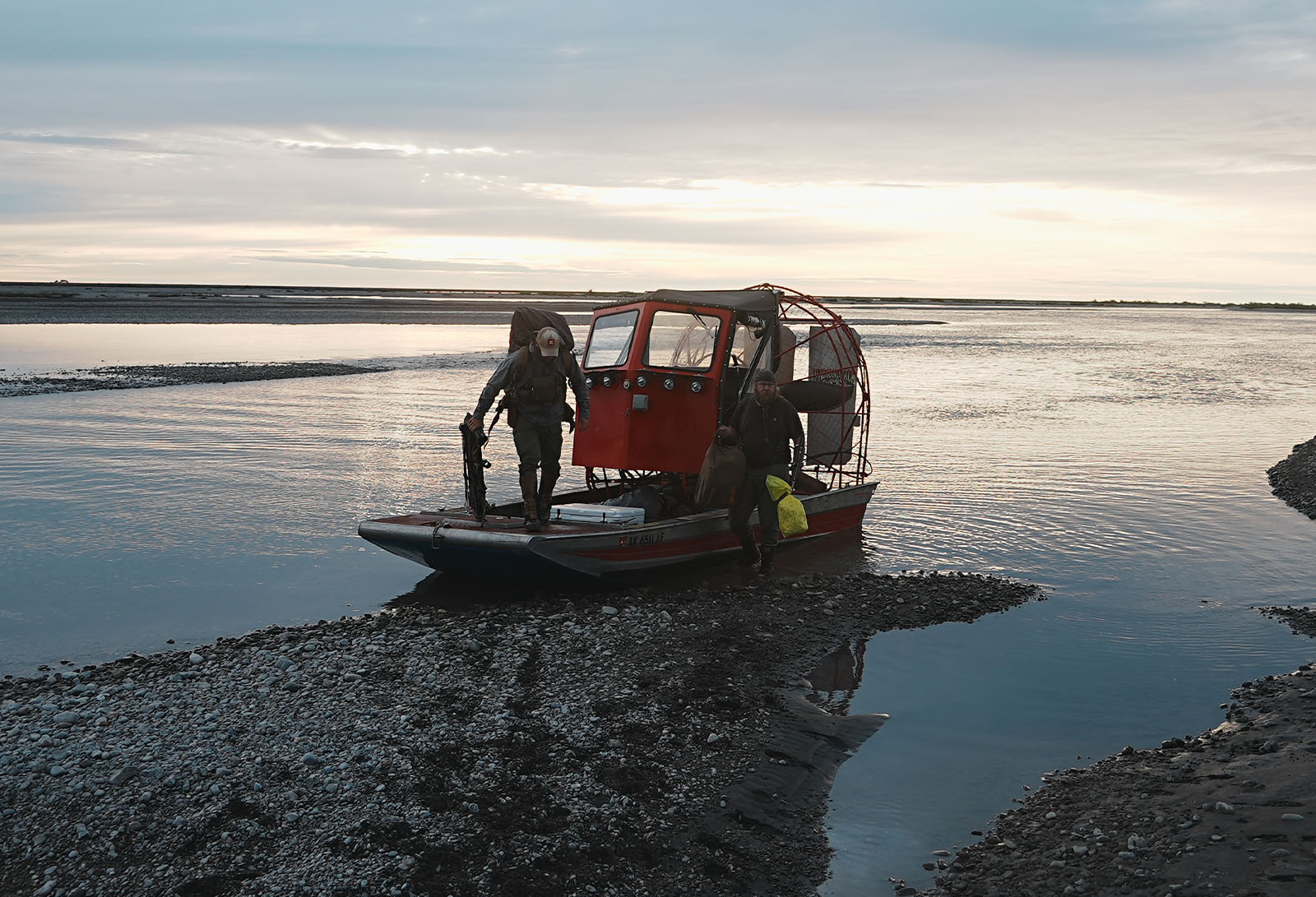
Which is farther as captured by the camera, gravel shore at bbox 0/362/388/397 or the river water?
gravel shore at bbox 0/362/388/397

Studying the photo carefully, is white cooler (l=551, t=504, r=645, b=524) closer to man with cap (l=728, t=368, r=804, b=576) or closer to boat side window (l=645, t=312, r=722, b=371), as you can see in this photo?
man with cap (l=728, t=368, r=804, b=576)

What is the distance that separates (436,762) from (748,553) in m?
5.90

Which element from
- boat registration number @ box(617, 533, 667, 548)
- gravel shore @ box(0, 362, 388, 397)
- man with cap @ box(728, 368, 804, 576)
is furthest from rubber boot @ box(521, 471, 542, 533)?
gravel shore @ box(0, 362, 388, 397)

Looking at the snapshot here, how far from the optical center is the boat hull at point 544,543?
32.6 ft

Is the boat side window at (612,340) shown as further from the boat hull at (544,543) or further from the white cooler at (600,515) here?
the boat hull at (544,543)

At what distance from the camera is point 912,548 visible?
13117 millimetres

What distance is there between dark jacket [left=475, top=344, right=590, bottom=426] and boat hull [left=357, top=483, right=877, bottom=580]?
3.77ft

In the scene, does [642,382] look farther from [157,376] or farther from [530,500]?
[157,376]

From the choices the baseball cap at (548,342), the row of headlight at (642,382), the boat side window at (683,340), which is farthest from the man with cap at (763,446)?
the baseball cap at (548,342)

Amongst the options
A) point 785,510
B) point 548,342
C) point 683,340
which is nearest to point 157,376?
point 683,340

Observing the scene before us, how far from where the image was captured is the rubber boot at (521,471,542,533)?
1041cm

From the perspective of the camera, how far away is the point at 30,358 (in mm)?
37156

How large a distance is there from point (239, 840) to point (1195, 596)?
9420 millimetres

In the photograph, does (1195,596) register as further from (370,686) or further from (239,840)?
(239,840)
